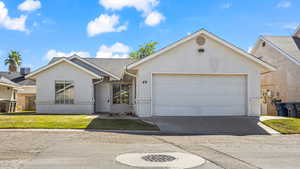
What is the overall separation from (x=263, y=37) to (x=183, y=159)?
20.1 m

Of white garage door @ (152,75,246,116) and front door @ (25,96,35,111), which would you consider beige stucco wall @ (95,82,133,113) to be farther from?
front door @ (25,96,35,111)

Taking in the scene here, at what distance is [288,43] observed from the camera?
74.2 feet

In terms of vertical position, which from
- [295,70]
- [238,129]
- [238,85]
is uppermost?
[295,70]

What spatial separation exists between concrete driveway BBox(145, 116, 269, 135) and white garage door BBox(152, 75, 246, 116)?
799mm

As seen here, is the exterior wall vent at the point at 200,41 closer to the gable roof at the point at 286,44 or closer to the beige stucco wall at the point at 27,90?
the gable roof at the point at 286,44

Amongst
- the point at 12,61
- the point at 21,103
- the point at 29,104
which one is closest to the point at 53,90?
the point at 29,104

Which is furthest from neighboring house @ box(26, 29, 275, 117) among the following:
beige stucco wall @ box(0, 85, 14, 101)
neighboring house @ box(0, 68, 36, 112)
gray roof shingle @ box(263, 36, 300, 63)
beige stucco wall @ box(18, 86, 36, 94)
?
beige stucco wall @ box(18, 86, 36, 94)

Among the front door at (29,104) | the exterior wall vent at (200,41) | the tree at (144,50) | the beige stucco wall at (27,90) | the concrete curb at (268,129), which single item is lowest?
the concrete curb at (268,129)

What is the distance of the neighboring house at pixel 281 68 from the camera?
792 inches

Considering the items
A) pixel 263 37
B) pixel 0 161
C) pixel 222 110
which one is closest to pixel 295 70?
pixel 263 37

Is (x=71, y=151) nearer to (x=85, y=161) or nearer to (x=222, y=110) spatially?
(x=85, y=161)

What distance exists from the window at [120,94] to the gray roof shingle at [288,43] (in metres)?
12.8

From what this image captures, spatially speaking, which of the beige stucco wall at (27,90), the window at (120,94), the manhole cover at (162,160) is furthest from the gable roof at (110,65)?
the manhole cover at (162,160)

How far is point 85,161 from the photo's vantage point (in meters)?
6.31
